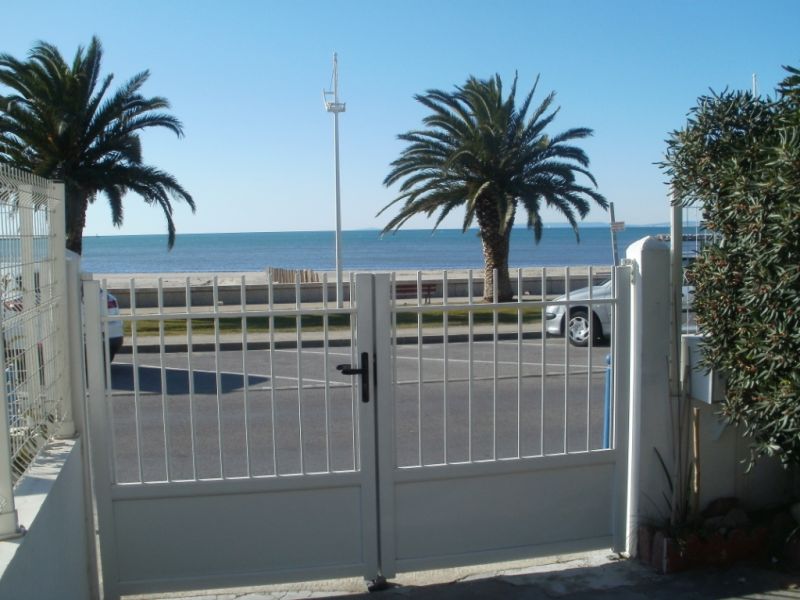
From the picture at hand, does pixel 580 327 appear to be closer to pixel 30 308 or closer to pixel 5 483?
pixel 30 308

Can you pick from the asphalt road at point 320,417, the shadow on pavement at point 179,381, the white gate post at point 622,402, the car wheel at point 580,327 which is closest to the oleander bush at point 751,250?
the white gate post at point 622,402

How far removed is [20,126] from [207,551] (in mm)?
17120

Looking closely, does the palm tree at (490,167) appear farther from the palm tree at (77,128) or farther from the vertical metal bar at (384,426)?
the vertical metal bar at (384,426)

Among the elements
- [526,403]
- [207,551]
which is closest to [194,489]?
[207,551]

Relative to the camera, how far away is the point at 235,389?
35.3 feet

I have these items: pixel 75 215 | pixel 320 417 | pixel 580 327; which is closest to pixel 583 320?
pixel 580 327

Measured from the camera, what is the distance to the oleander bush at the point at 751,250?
369 centimetres

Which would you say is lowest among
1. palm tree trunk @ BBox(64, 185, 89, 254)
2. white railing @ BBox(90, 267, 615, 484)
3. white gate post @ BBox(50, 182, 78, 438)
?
white railing @ BBox(90, 267, 615, 484)

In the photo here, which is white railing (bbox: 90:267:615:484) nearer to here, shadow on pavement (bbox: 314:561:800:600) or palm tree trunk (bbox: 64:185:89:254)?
shadow on pavement (bbox: 314:561:800:600)

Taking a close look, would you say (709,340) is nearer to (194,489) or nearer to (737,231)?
(737,231)

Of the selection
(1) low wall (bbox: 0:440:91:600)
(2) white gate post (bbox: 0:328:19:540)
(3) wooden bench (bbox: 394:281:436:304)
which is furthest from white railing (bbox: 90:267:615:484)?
(2) white gate post (bbox: 0:328:19:540)

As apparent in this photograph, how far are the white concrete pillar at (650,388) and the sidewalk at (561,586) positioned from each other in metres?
0.40

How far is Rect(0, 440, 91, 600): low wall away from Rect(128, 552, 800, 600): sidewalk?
0.74 meters

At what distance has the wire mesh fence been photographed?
10.5 ft
